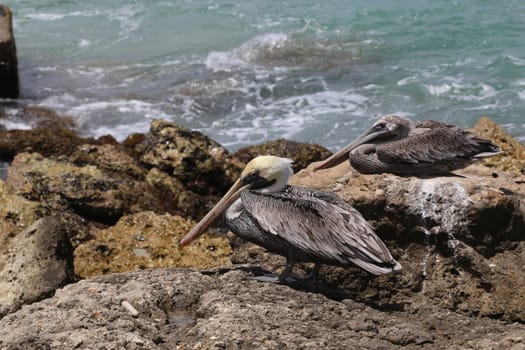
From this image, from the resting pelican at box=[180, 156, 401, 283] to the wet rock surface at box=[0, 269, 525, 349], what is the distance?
0.28m

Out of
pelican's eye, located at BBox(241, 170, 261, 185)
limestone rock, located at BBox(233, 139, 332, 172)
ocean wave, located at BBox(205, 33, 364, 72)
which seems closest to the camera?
pelican's eye, located at BBox(241, 170, 261, 185)

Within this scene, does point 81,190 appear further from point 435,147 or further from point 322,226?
point 322,226

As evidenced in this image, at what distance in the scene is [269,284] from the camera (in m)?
5.30

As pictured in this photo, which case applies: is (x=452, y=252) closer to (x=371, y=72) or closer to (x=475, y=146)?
(x=475, y=146)

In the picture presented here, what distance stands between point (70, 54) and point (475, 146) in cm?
1457

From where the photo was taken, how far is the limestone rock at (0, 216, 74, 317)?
6098mm

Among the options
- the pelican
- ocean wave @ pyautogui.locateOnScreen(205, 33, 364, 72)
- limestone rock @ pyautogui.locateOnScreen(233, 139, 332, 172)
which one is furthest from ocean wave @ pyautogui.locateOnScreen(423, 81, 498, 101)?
the pelican

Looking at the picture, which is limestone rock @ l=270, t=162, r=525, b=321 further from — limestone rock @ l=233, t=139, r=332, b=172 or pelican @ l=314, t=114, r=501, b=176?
limestone rock @ l=233, t=139, r=332, b=172

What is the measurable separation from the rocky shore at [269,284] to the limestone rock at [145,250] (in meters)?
0.01

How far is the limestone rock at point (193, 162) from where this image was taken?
985 cm

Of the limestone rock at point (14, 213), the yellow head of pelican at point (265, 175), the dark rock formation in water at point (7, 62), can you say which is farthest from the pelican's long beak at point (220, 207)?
the dark rock formation in water at point (7, 62)

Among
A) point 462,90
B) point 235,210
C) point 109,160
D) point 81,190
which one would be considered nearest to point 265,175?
point 235,210

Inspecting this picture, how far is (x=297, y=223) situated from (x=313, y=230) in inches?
5.0

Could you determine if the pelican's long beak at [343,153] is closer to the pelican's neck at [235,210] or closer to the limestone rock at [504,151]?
the pelican's neck at [235,210]
